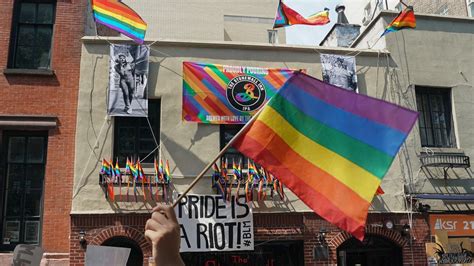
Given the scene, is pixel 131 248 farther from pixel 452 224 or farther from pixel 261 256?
pixel 452 224

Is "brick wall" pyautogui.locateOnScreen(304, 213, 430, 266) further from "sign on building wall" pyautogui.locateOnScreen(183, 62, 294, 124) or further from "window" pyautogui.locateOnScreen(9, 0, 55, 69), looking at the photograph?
"window" pyautogui.locateOnScreen(9, 0, 55, 69)

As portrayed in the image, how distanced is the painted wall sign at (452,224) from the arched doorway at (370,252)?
106 centimetres

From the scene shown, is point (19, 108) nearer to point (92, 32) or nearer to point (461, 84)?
point (92, 32)

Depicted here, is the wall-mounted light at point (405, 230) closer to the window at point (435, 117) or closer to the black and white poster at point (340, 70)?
the window at point (435, 117)

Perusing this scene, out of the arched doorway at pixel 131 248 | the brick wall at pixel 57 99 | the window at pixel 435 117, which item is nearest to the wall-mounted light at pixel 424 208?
the window at pixel 435 117

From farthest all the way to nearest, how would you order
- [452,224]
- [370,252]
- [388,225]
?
[370,252] → [452,224] → [388,225]

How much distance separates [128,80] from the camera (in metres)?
12.0

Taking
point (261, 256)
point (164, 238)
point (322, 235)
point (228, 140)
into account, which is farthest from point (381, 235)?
point (164, 238)

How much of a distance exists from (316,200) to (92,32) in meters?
9.87

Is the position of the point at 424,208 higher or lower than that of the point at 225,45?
lower

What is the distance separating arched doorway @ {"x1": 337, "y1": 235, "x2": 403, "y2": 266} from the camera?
40.6 feet

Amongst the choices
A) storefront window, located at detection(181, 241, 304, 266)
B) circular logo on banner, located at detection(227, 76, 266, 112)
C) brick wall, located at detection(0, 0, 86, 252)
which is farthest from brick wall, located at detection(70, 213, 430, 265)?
circular logo on banner, located at detection(227, 76, 266, 112)

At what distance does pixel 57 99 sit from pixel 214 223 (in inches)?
181

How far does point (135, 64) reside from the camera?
12.2m
